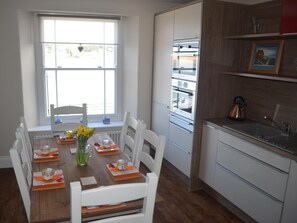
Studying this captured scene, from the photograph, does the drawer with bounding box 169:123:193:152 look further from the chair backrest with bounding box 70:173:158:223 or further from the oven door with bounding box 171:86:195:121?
the chair backrest with bounding box 70:173:158:223

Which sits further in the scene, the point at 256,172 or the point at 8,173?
the point at 8,173

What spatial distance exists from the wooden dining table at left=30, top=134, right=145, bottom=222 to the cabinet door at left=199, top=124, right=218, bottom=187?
117 cm

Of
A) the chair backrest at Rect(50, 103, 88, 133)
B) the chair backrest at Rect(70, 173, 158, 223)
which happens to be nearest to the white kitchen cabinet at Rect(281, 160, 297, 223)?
the chair backrest at Rect(70, 173, 158, 223)

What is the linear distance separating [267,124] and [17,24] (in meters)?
3.26

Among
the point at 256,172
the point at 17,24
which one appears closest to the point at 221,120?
the point at 256,172

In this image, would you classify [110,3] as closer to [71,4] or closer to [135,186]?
[71,4]

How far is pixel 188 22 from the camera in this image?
3.13 m

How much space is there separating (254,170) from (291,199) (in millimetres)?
417

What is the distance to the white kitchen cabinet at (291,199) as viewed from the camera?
2.07m

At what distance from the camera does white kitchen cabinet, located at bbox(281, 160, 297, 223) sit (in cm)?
207

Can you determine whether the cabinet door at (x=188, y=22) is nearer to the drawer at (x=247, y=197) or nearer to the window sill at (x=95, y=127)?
the drawer at (x=247, y=197)

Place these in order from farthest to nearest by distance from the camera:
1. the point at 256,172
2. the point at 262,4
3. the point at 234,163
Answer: the point at 262,4 → the point at 234,163 → the point at 256,172

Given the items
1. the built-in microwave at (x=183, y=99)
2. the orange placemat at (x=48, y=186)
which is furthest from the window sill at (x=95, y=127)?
the orange placemat at (x=48, y=186)

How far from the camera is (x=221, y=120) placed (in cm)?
311
